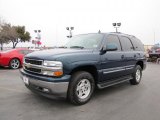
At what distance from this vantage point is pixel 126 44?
19.9 ft

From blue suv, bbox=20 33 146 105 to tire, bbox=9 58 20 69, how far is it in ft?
19.8

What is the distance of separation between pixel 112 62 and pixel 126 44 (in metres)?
1.35

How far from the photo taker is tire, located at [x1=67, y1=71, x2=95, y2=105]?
405 cm

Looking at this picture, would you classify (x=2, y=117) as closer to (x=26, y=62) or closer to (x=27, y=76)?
(x=27, y=76)

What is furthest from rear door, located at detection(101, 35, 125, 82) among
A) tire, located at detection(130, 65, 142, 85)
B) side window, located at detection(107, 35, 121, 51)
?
tire, located at detection(130, 65, 142, 85)

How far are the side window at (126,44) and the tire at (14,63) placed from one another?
699 centimetres

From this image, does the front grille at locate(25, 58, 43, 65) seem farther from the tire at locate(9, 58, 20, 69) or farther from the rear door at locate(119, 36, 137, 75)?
the tire at locate(9, 58, 20, 69)

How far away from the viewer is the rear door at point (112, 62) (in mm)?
4815

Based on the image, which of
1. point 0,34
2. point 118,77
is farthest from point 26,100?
point 0,34

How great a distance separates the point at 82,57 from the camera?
4211 millimetres

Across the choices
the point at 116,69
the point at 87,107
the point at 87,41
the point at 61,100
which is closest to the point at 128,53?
the point at 116,69

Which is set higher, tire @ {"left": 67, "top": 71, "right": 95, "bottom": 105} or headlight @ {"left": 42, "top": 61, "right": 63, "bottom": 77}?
headlight @ {"left": 42, "top": 61, "right": 63, "bottom": 77}

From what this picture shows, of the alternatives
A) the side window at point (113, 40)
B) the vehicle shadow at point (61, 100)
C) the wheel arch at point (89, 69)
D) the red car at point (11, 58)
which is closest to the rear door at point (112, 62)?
the side window at point (113, 40)

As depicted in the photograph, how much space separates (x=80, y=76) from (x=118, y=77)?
1.74 metres
